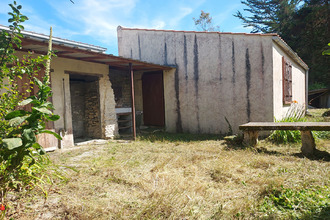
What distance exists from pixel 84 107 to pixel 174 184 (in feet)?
19.0

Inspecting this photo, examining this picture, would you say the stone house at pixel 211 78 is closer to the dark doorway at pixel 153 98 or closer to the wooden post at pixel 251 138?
the dark doorway at pixel 153 98

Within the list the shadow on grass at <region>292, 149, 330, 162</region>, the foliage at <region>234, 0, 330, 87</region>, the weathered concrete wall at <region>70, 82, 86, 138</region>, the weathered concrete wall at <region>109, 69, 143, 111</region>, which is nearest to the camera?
the shadow on grass at <region>292, 149, 330, 162</region>

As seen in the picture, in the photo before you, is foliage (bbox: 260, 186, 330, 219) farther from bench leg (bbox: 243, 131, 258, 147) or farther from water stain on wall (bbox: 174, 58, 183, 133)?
water stain on wall (bbox: 174, 58, 183, 133)

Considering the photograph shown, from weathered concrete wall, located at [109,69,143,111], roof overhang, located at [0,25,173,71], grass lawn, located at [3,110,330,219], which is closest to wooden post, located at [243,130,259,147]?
grass lawn, located at [3,110,330,219]

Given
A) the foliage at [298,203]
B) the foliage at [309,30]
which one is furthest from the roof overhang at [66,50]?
the foliage at [309,30]

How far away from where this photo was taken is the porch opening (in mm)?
7344

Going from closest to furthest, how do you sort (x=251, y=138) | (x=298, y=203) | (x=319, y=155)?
(x=298, y=203), (x=319, y=155), (x=251, y=138)

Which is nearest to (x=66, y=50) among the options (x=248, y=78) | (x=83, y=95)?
(x=83, y=95)

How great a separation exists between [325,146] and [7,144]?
6175 millimetres

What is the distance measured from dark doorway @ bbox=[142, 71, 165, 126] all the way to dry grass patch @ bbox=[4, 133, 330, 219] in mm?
3886

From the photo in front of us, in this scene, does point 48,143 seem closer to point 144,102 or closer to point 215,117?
point 144,102

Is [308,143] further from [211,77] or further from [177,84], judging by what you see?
[177,84]

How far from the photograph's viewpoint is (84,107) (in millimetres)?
7805

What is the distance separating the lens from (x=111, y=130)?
7445 millimetres
